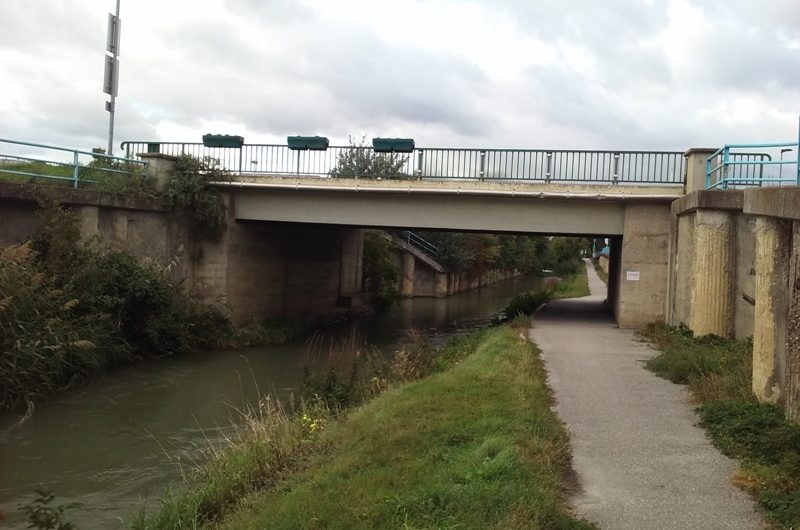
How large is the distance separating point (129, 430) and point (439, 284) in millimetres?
37507

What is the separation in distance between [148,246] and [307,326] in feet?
23.9

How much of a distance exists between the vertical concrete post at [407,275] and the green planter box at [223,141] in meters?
24.6

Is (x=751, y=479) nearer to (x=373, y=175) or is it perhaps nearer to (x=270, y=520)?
(x=270, y=520)

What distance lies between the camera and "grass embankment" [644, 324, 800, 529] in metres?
5.45

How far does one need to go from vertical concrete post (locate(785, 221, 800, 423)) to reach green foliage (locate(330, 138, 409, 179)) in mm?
14664

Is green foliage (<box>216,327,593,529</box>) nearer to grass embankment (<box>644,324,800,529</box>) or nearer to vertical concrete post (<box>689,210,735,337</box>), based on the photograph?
grass embankment (<box>644,324,800,529</box>)

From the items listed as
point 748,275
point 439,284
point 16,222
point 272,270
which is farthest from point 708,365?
point 439,284

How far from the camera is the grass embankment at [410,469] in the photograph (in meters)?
5.27

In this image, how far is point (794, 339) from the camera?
7.10 meters

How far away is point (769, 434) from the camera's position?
22.0 feet

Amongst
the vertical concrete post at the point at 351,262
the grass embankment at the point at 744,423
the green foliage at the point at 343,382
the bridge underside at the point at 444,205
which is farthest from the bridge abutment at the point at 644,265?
the vertical concrete post at the point at 351,262

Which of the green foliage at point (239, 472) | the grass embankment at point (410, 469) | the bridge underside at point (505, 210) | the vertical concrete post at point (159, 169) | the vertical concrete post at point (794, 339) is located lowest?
the green foliage at point (239, 472)

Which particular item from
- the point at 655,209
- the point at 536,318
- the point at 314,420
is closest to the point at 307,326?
the point at 536,318

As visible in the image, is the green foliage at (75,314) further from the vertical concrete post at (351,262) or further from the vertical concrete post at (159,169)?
the vertical concrete post at (351,262)
